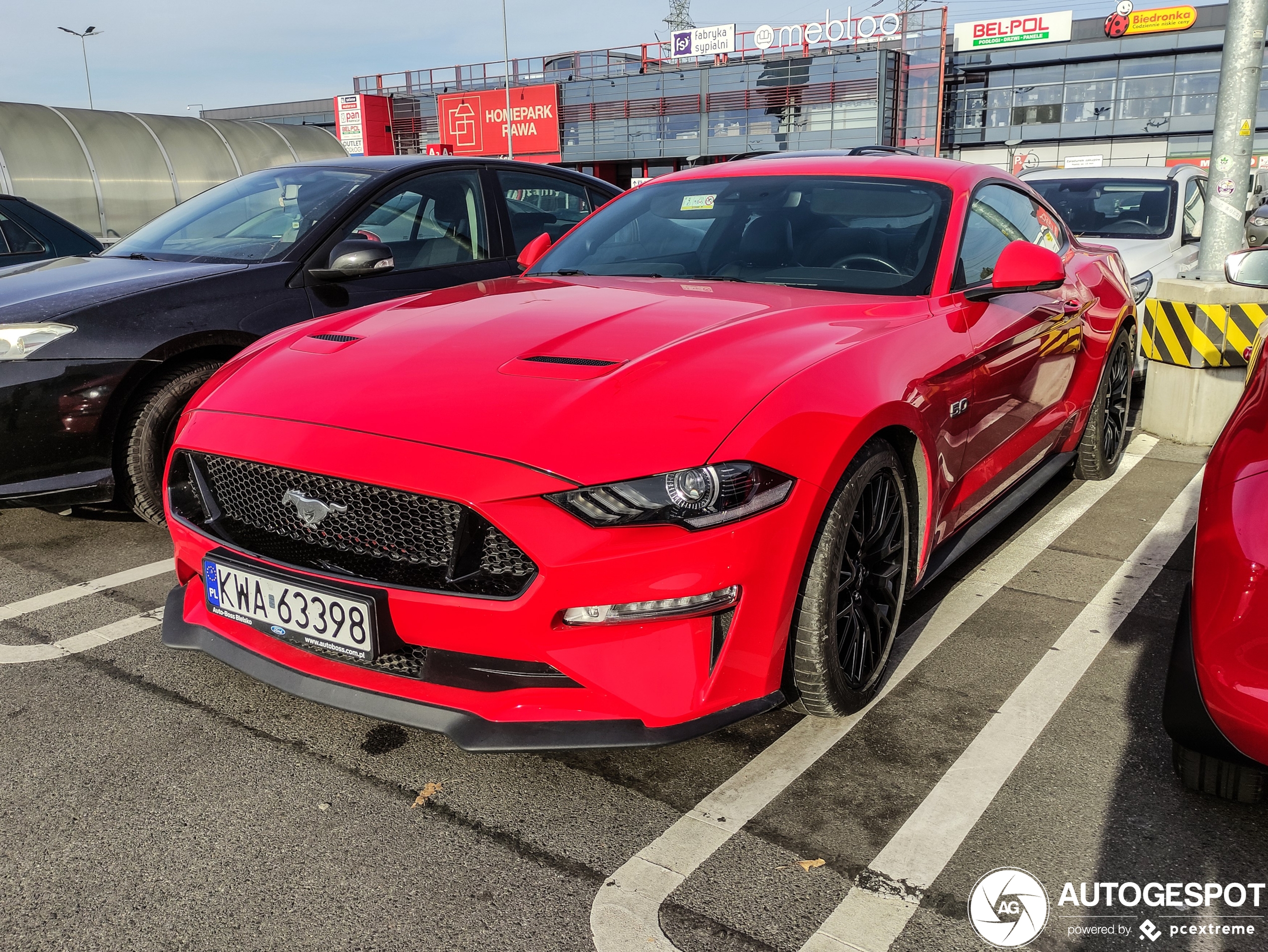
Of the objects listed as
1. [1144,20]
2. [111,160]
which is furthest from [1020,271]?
[1144,20]

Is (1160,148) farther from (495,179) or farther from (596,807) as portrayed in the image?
(596,807)

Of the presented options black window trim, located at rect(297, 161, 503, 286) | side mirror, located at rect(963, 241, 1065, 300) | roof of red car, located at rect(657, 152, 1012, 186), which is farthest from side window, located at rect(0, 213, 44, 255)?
side mirror, located at rect(963, 241, 1065, 300)

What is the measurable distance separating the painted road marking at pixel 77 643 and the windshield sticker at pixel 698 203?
2.35m

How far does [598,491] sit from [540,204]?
3935mm

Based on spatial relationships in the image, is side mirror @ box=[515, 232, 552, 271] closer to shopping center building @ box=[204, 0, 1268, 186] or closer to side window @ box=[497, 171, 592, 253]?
side window @ box=[497, 171, 592, 253]

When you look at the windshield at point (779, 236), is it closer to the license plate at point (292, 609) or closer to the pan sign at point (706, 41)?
the license plate at point (292, 609)

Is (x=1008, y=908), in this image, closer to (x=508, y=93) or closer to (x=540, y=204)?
(x=540, y=204)

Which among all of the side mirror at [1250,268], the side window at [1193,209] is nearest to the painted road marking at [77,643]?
the side mirror at [1250,268]

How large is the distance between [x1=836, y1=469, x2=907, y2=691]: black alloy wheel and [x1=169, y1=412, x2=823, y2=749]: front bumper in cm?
35

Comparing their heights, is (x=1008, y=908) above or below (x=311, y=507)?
below

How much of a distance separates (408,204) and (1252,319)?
464 cm

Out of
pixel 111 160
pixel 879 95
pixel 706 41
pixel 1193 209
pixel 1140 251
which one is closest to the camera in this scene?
pixel 1140 251

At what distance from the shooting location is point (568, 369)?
241cm

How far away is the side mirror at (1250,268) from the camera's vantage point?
3.02 meters
